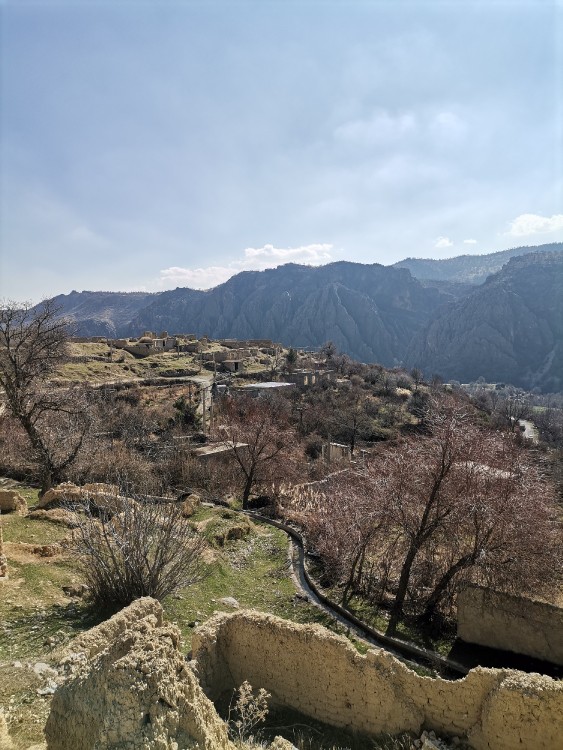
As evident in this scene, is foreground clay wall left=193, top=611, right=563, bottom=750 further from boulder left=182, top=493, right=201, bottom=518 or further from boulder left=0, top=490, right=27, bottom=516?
boulder left=182, top=493, right=201, bottom=518

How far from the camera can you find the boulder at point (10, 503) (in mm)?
14391

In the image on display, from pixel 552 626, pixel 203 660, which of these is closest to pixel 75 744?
pixel 203 660

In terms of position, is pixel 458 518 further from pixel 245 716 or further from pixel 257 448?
pixel 257 448

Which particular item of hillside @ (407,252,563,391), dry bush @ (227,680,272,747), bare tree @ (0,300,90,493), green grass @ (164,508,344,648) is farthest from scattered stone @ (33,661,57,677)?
hillside @ (407,252,563,391)

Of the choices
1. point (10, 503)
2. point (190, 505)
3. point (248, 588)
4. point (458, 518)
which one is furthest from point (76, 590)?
point (190, 505)

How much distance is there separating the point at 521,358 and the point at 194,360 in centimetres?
12961

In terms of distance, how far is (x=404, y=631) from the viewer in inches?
469

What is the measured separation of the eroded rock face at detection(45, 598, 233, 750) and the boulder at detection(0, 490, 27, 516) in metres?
11.1

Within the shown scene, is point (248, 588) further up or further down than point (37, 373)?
further down

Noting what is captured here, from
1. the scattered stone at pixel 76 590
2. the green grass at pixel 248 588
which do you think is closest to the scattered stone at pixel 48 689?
the green grass at pixel 248 588

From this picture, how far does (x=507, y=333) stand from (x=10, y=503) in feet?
571

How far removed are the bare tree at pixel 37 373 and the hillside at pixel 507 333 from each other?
150811 mm

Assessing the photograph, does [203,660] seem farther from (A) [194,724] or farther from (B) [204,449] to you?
(B) [204,449]

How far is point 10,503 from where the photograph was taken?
47.4ft
